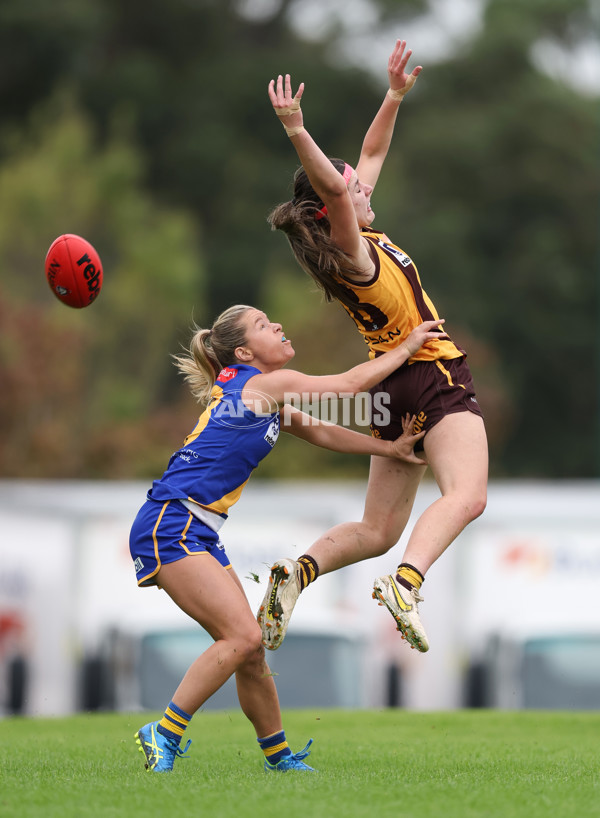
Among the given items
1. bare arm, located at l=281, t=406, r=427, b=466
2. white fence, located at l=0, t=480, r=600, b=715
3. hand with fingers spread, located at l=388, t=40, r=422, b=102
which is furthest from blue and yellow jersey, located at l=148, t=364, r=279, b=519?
white fence, located at l=0, t=480, r=600, b=715

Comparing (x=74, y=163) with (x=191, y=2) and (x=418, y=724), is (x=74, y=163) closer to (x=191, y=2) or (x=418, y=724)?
(x=191, y=2)

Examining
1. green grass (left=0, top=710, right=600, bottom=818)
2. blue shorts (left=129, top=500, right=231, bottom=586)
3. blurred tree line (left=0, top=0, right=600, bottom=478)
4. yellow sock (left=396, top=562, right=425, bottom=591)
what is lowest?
green grass (left=0, top=710, right=600, bottom=818)

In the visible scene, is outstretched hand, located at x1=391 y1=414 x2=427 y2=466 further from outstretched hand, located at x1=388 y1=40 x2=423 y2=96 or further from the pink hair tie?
outstretched hand, located at x1=388 y1=40 x2=423 y2=96

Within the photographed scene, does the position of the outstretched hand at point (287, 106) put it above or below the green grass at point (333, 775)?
above

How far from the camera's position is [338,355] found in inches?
1102

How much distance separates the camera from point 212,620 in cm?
625

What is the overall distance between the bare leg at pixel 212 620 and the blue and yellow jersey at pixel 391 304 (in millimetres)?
1519

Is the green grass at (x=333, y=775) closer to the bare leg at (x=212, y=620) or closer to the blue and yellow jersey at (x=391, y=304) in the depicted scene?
the bare leg at (x=212, y=620)

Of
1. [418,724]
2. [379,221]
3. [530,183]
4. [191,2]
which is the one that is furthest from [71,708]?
[191,2]

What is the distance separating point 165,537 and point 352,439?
1.18 m

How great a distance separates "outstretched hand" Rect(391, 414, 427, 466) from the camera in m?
6.90

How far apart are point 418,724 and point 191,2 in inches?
1417

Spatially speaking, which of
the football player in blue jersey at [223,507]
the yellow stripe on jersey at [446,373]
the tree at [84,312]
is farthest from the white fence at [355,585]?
the football player in blue jersey at [223,507]

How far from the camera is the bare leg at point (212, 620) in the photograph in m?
6.23
